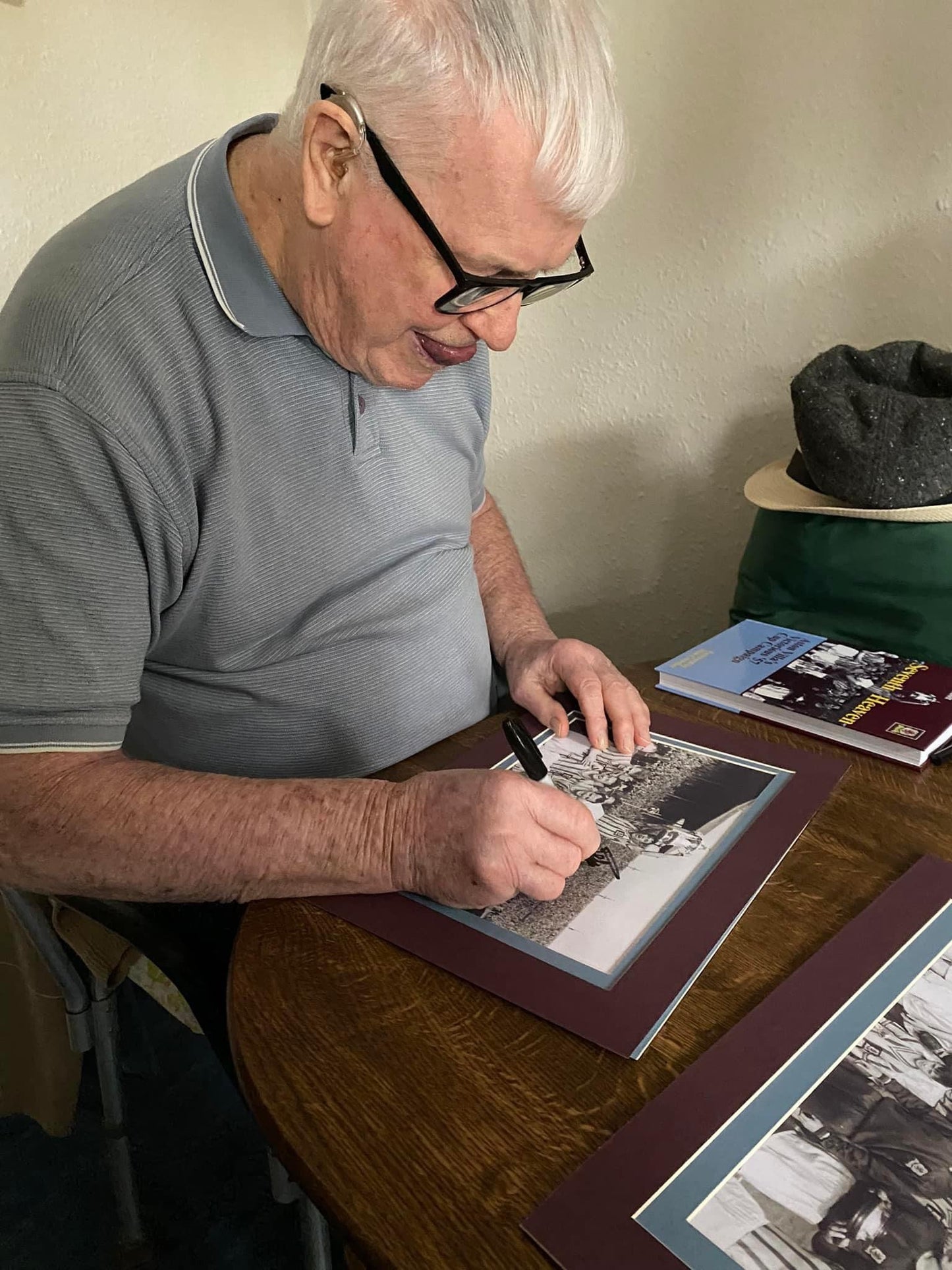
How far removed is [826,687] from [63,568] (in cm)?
76

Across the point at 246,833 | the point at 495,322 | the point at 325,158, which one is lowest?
the point at 246,833

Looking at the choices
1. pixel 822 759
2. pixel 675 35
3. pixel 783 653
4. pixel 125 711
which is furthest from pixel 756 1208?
pixel 675 35

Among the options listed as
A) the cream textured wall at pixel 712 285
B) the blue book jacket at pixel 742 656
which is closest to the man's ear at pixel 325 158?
the blue book jacket at pixel 742 656

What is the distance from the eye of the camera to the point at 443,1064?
1.89 ft

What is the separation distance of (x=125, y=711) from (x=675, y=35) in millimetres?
1290

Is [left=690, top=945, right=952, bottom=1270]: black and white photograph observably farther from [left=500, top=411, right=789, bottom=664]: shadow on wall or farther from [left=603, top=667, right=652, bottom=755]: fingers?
[left=500, top=411, right=789, bottom=664]: shadow on wall

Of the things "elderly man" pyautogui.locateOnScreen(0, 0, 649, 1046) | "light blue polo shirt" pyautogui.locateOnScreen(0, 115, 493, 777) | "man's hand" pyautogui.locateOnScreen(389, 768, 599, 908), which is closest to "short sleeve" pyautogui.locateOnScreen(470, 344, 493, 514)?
"light blue polo shirt" pyautogui.locateOnScreen(0, 115, 493, 777)

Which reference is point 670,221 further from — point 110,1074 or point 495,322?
point 110,1074

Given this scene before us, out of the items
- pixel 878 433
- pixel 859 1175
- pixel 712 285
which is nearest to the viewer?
pixel 859 1175

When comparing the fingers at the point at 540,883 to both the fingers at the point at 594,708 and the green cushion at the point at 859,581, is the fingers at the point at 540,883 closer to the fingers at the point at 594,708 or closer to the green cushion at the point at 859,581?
the fingers at the point at 594,708

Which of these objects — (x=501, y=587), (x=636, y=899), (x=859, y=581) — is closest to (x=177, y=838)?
(x=636, y=899)

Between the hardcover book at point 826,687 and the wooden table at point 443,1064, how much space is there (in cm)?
15

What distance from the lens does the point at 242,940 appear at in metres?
0.69

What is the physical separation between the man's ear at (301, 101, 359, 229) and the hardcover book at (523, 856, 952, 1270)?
0.70m
